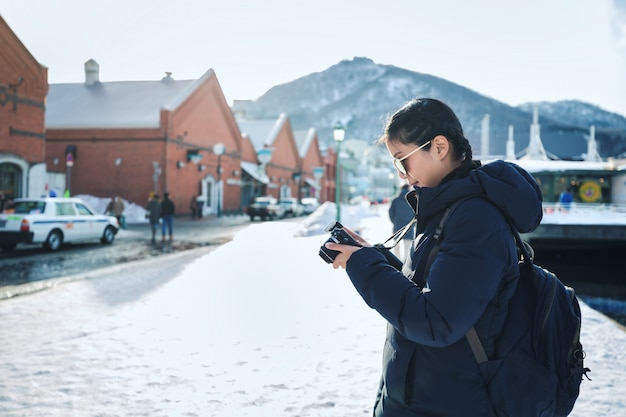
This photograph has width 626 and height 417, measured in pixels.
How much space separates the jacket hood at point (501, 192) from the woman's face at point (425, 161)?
0.28ft

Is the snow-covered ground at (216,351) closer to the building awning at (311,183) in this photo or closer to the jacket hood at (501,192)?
the jacket hood at (501,192)

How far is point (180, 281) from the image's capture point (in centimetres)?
966

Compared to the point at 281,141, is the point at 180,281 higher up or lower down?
lower down

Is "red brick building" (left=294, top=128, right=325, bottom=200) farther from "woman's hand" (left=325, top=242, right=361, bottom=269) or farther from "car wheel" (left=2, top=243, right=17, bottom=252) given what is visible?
"woman's hand" (left=325, top=242, right=361, bottom=269)

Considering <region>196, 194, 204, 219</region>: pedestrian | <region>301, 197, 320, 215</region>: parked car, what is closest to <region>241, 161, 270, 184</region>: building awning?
<region>301, 197, 320, 215</region>: parked car

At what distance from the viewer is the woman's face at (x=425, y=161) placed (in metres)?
1.77

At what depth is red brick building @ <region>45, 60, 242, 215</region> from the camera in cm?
3275

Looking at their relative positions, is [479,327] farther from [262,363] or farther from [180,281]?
[180,281]

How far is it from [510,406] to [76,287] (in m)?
8.85

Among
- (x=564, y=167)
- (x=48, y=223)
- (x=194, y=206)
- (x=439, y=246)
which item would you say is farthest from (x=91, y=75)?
(x=439, y=246)

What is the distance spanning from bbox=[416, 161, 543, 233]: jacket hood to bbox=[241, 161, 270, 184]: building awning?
44660mm

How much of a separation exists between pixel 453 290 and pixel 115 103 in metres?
36.9

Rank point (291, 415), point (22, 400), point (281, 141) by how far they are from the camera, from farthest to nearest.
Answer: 1. point (281, 141)
2. point (22, 400)
3. point (291, 415)

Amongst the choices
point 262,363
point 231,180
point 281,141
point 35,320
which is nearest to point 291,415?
point 262,363
